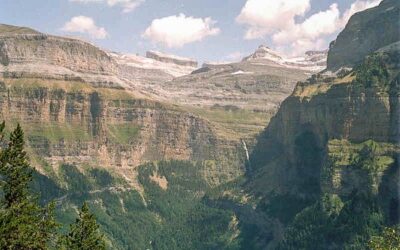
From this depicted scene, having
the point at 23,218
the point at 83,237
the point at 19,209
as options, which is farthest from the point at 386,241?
the point at 19,209

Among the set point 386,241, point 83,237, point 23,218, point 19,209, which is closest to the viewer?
point 386,241

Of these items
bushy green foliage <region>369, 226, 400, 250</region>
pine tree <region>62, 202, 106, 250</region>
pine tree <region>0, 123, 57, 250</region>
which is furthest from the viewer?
pine tree <region>62, 202, 106, 250</region>

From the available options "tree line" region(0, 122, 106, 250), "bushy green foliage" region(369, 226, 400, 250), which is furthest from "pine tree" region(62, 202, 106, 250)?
"bushy green foliage" region(369, 226, 400, 250)

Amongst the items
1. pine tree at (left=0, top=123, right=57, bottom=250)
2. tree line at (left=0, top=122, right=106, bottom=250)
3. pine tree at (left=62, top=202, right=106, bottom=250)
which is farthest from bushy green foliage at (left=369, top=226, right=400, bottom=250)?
pine tree at (left=0, top=123, right=57, bottom=250)

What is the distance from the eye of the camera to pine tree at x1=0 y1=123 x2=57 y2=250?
67.5 metres

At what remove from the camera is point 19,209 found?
7181 centimetres

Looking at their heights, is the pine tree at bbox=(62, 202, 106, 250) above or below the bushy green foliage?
below

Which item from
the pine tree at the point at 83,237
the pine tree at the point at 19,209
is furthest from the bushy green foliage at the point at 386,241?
the pine tree at the point at 19,209

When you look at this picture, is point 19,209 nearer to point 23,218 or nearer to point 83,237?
point 23,218

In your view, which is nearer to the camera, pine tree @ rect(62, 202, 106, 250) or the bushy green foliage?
the bushy green foliage

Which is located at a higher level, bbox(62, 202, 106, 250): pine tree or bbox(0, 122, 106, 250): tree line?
bbox(0, 122, 106, 250): tree line

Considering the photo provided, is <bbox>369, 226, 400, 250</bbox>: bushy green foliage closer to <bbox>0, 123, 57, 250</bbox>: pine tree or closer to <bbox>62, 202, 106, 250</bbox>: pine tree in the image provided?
<bbox>62, 202, 106, 250</bbox>: pine tree

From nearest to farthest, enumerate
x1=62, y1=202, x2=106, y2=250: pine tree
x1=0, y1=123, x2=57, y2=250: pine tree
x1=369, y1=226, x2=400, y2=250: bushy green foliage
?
x1=369, y1=226, x2=400, y2=250: bushy green foliage < x1=0, y1=123, x2=57, y2=250: pine tree < x1=62, y1=202, x2=106, y2=250: pine tree

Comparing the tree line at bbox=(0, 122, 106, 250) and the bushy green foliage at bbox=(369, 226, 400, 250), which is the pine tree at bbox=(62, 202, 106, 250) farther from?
the bushy green foliage at bbox=(369, 226, 400, 250)
